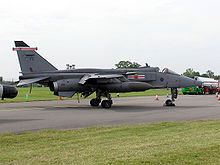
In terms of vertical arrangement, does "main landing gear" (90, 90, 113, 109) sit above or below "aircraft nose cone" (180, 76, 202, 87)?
below

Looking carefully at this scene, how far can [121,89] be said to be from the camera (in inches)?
741

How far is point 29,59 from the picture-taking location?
19531mm

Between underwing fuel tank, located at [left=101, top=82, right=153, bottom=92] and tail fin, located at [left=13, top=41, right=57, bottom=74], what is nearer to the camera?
underwing fuel tank, located at [left=101, top=82, right=153, bottom=92]

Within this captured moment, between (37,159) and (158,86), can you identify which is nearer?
(37,159)

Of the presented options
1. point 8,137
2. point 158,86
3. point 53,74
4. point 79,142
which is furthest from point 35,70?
point 79,142

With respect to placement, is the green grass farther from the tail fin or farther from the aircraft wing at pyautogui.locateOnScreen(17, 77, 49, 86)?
the tail fin

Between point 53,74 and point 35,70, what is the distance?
1.24 meters

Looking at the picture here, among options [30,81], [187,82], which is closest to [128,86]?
[187,82]

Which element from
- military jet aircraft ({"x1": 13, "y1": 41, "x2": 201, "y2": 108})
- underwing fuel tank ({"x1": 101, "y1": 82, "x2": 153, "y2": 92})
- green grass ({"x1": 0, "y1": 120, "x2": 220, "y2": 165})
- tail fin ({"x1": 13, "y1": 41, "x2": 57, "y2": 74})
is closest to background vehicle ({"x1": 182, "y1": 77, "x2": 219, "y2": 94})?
military jet aircraft ({"x1": 13, "y1": 41, "x2": 201, "y2": 108})

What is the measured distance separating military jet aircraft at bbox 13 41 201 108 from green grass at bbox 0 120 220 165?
10.6 metres

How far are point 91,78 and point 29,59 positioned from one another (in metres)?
4.52

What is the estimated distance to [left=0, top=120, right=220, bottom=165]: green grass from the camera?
5203mm

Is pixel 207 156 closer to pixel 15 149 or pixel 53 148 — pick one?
pixel 53 148

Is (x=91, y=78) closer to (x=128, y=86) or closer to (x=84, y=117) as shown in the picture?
(x=128, y=86)
